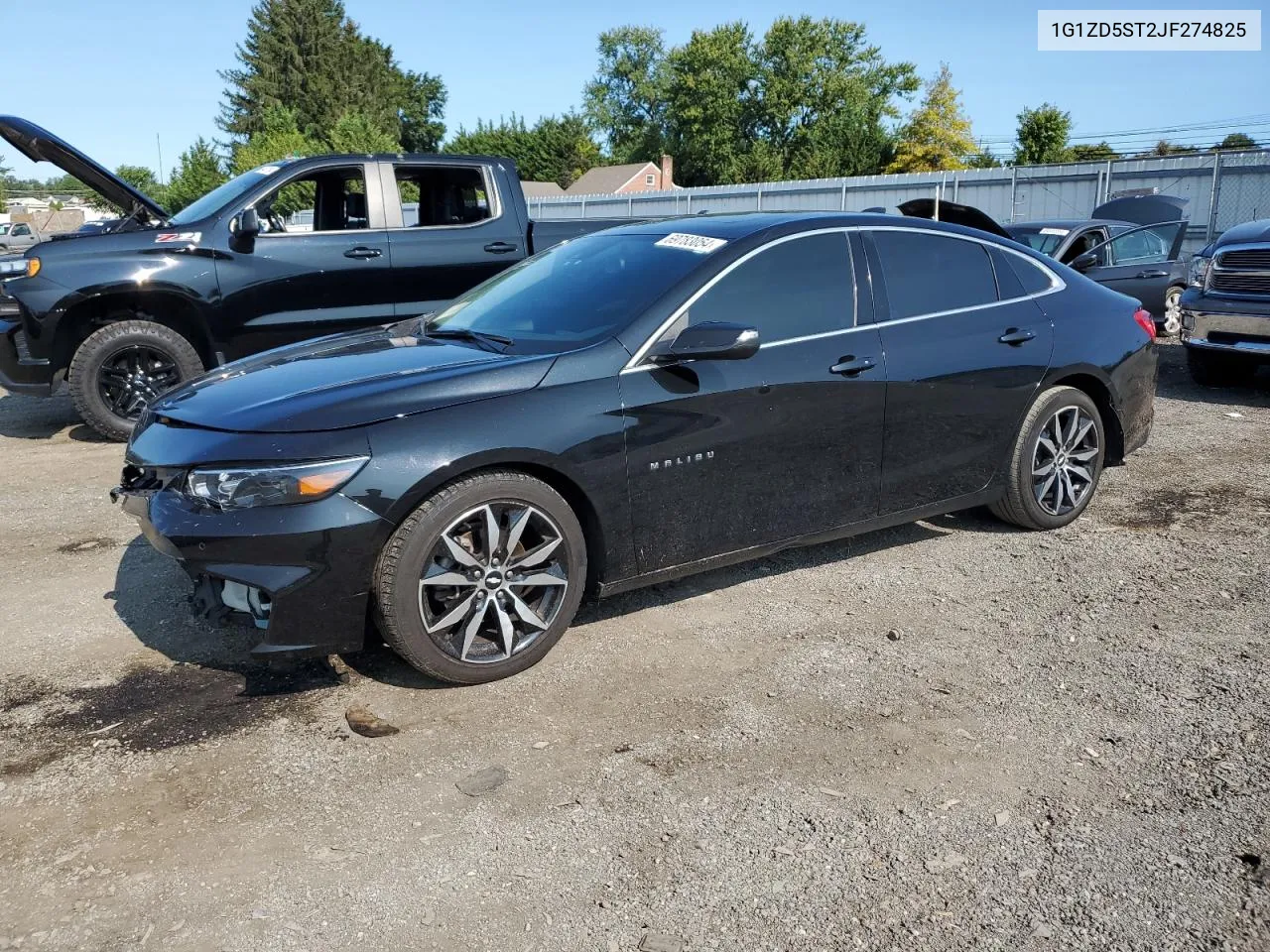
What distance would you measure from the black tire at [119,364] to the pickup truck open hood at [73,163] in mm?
1050

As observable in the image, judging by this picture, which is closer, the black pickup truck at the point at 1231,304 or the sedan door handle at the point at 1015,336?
the sedan door handle at the point at 1015,336

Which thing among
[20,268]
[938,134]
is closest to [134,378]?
[20,268]

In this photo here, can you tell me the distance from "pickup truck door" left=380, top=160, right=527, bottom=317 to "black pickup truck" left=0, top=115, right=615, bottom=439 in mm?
11

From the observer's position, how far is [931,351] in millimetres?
4844

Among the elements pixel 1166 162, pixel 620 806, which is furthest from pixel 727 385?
pixel 1166 162

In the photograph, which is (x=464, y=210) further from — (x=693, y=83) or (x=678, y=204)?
(x=693, y=83)

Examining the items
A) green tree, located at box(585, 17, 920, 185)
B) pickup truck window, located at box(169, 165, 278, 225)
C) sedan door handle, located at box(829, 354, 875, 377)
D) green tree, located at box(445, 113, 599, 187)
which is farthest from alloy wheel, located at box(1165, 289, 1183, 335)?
green tree, located at box(445, 113, 599, 187)

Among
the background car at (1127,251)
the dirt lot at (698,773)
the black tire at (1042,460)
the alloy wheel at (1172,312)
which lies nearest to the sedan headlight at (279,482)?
the dirt lot at (698,773)

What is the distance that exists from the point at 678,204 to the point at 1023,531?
26565 mm

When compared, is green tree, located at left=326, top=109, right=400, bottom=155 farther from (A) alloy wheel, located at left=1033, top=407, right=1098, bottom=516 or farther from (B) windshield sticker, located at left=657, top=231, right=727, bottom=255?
(A) alloy wheel, located at left=1033, top=407, right=1098, bottom=516

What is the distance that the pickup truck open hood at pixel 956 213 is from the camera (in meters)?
6.85

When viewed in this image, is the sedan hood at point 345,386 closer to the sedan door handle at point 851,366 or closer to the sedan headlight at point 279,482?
the sedan headlight at point 279,482

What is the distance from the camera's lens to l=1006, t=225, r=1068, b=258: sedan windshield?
1147 centimetres

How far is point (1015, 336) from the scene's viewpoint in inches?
203
